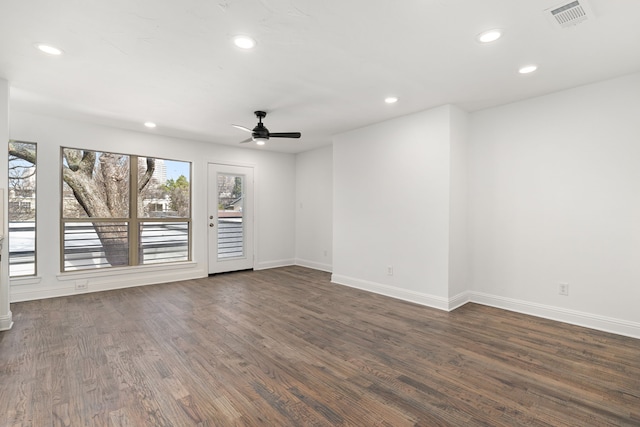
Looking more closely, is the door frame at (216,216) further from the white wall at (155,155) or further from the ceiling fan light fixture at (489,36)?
the ceiling fan light fixture at (489,36)

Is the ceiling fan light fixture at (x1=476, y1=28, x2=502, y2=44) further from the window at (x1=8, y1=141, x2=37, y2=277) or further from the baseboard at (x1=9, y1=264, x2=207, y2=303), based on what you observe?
the window at (x1=8, y1=141, x2=37, y2=277)

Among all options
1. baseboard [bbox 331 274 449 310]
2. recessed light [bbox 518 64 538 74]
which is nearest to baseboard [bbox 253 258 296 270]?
baseboard [bbox 331 274 449 310]

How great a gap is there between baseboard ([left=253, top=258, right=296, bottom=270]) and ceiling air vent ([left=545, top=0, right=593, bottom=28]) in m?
5.80

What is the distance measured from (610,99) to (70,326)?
19.9 feet

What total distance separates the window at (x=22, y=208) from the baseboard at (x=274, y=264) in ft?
11.5

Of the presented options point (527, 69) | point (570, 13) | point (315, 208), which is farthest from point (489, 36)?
point (315, 208)

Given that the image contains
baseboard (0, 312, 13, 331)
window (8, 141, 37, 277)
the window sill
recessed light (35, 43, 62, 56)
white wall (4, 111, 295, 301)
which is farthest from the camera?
the window sill

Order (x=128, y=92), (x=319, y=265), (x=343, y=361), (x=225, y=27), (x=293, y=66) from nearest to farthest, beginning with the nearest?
(x=225, y=27) → (x=343, y=361) → (x=293, y=66) → (x=128, y=92) → (x=319, y=265)

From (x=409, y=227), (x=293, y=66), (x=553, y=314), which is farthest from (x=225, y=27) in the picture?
(x=553, y=314)

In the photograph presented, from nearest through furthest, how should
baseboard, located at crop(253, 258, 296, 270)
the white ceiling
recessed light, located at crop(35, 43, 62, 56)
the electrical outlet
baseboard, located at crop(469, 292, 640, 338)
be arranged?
the white ceiling < recessed light, located at crop(35, 43, 62, 56) < baseboard, located at crop(469, 292, 640, 338) < the electrical outlet < baseboard, located at crop(253, 258, 296, 270)

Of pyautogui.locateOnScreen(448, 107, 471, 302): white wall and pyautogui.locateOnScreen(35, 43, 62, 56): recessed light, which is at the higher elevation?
pyautogui.locateOnScreen(35, 43, 62, 56): recessed light

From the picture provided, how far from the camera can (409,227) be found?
4320 millimetres

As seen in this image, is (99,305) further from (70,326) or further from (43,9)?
(43,9)

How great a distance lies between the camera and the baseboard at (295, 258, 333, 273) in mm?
6391
